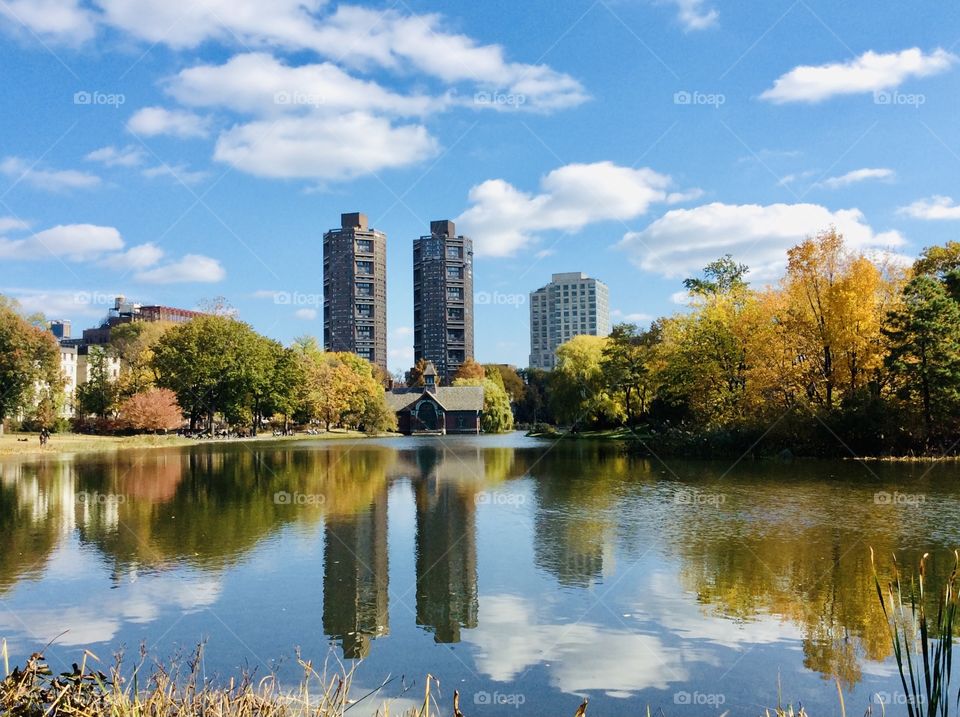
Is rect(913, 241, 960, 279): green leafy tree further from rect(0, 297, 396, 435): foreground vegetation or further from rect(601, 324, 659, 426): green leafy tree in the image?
rect(0, 297, 396, 435): foreground vegetation

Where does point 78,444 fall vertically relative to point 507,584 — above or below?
above

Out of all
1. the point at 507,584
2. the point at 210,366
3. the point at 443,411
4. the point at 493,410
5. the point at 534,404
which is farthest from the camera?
the point at 534,404

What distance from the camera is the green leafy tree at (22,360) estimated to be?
171ft

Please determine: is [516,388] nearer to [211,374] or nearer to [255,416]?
[255,416]

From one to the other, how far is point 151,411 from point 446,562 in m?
54.2

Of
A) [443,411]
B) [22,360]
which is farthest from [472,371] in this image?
[22,360]

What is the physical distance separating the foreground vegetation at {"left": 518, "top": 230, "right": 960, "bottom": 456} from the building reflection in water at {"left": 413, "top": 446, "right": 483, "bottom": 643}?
19815 mm

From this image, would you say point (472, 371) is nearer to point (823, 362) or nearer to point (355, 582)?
point (823, 362)

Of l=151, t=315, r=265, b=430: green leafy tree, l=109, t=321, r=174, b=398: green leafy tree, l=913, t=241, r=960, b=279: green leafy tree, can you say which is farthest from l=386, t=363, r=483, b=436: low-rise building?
l=913, t=241, r=960, b=279: green leafy tree

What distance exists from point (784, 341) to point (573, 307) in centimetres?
11719

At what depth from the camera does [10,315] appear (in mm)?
52906

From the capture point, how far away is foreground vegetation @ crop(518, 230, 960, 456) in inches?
1278

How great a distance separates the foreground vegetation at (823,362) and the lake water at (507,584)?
426 inches

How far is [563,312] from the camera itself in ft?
514
